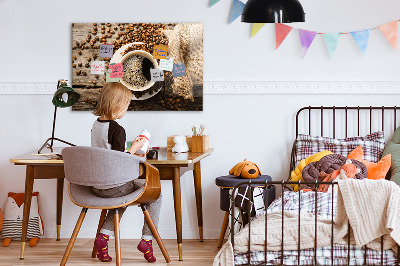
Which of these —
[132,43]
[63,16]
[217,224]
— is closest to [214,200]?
[217,224]

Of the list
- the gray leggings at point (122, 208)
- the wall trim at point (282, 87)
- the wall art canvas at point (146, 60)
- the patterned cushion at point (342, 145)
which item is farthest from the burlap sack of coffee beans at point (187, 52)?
the gray leggings at point (122, 208)

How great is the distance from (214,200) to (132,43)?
1.29m

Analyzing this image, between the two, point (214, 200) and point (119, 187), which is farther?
point (214, 200)

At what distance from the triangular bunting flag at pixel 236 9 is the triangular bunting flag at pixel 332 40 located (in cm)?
64

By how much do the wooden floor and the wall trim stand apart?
1094 millimetres

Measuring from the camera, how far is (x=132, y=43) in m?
4.32

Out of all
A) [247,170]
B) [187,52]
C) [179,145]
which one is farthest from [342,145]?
[187,52]

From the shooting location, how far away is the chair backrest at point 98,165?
10.4 feet

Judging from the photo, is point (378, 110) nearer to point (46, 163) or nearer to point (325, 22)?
point (325, 22)

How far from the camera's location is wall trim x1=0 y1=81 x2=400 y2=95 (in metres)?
4.25

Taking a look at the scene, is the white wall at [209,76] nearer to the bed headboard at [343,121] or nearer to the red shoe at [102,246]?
the bed headboard at [343,121]

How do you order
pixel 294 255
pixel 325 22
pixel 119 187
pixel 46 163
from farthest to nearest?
pixel 325 22
pixel 46 163
pixel 119 187
pixel 294 255

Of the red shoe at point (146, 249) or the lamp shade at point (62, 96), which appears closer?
the red shoe at point (146, 249)

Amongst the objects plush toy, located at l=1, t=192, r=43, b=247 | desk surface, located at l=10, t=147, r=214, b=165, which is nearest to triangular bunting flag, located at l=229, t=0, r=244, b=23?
desk surface, located at l=10, t=147, r=214, b=165
